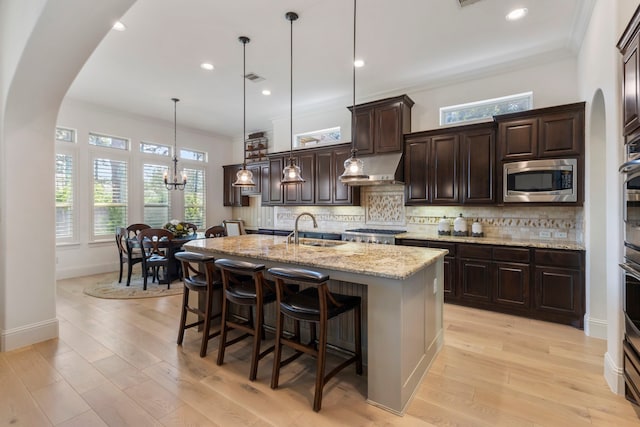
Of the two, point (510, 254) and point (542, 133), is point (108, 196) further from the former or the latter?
point (542, 133)

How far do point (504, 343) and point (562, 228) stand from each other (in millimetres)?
1879

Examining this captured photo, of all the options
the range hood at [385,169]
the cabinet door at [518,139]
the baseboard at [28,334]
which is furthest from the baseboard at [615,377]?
the baseboard at [28,334]

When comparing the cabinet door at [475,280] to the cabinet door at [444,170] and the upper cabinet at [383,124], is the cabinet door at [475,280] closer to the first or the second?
the cabinet door at [444,170]

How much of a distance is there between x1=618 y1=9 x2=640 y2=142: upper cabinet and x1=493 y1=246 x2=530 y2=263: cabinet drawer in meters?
1.82

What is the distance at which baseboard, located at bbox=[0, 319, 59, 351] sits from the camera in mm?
2828

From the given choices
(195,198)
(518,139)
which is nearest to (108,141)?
(195,198)

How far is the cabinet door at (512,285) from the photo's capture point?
3.58 m

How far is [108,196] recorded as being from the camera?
6090mm

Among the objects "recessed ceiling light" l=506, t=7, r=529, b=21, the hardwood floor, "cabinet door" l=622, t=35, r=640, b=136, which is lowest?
the hardwood floor

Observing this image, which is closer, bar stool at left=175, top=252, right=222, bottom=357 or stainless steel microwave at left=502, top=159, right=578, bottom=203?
bar stool at left=175, top=252, right=222, bottom=357

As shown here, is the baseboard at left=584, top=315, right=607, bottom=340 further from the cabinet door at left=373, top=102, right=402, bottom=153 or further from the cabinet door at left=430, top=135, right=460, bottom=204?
the cabinet door at left=373, top=102, right=402, bottom=153

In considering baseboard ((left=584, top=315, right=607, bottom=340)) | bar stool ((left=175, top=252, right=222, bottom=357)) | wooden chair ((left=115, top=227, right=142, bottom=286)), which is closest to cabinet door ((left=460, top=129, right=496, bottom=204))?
baseboard ((left=584, top=315, right=607, bottom=340))

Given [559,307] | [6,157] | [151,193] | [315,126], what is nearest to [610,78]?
[559,307]

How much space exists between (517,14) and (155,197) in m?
7.00
